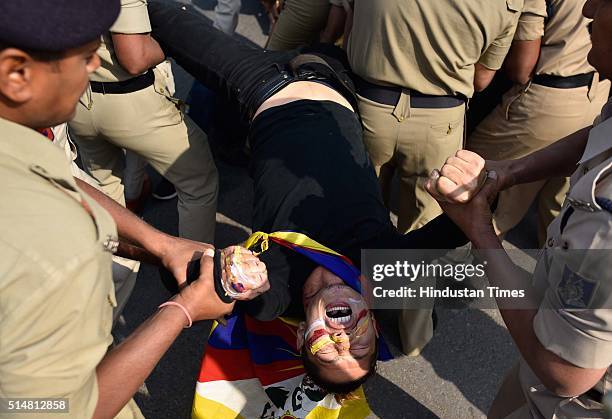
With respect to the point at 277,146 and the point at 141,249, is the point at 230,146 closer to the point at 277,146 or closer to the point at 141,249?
the point at 277,146

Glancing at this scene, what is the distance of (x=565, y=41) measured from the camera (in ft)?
9.13

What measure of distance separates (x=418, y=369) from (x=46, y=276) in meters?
2.52

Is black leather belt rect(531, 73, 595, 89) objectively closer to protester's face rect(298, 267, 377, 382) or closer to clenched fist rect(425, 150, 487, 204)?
clenched fist rect(425, 150, 487, 204)

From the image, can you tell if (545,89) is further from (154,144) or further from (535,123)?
(154,144)

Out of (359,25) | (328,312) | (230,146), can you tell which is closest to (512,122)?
(359,25)

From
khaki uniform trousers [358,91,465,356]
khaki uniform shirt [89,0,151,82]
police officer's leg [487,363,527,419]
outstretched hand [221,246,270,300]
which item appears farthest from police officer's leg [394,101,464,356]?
khaki uniform shirt [89,0,151,82]

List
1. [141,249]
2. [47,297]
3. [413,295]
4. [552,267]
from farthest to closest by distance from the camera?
[413,295]
[141,249]
[552,267]
[47,297]

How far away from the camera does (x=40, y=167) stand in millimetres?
1279

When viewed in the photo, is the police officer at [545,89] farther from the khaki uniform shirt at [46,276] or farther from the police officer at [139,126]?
the khaki uniform shirt at [46,276]

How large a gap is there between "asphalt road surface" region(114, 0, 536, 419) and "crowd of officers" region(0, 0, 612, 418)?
17cm

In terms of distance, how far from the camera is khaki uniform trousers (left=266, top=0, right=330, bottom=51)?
3619 millimetres

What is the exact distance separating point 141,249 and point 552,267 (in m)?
1.44

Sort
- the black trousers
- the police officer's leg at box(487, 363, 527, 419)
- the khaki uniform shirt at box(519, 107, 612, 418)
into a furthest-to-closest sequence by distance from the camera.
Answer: the black trousers → the police officer's leg at box(487, 363, 527, 419) → the khaki uniform shirt at box(519, 107, 612, 418)

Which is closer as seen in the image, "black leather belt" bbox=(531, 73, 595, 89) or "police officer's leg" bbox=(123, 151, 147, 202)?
"black leather belt" bbox=(531, 73, 595, 89)
